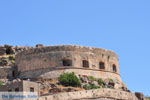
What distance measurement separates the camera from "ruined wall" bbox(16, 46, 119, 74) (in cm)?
5800

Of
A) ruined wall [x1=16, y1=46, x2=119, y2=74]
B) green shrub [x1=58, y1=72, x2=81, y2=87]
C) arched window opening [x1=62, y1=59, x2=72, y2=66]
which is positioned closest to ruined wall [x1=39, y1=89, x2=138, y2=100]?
green shrub [x1=58, y1=72, x2=81, y2=87]

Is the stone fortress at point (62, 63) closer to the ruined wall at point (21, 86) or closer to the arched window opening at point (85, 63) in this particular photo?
the arched window opening at point (85, 63)

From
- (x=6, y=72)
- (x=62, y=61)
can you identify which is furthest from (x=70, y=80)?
(x=6, y=72)

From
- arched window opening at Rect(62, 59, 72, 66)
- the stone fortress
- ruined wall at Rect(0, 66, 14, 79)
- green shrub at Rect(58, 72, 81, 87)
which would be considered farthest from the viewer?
ruined wall at Rect(0, 66, 14, 79)

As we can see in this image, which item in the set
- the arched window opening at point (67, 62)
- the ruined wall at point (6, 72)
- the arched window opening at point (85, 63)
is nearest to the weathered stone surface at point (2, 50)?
the ruined wall at point (6, 72)

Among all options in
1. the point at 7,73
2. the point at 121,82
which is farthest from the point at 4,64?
the point at 121,82

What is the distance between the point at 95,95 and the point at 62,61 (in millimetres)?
11412

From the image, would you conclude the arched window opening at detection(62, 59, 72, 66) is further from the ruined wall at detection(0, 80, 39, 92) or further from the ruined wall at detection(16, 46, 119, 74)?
the ruined wall at detection(0, 80, 39, 92)

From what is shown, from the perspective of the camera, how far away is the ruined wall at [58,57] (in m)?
58.0

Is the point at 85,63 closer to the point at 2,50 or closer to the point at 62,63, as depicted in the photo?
the point at 62,63

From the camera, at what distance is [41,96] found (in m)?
45.4

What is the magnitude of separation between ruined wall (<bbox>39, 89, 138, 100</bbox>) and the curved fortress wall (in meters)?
8.90

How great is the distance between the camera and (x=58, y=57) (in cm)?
5788

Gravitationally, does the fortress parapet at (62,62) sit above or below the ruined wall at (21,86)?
above
